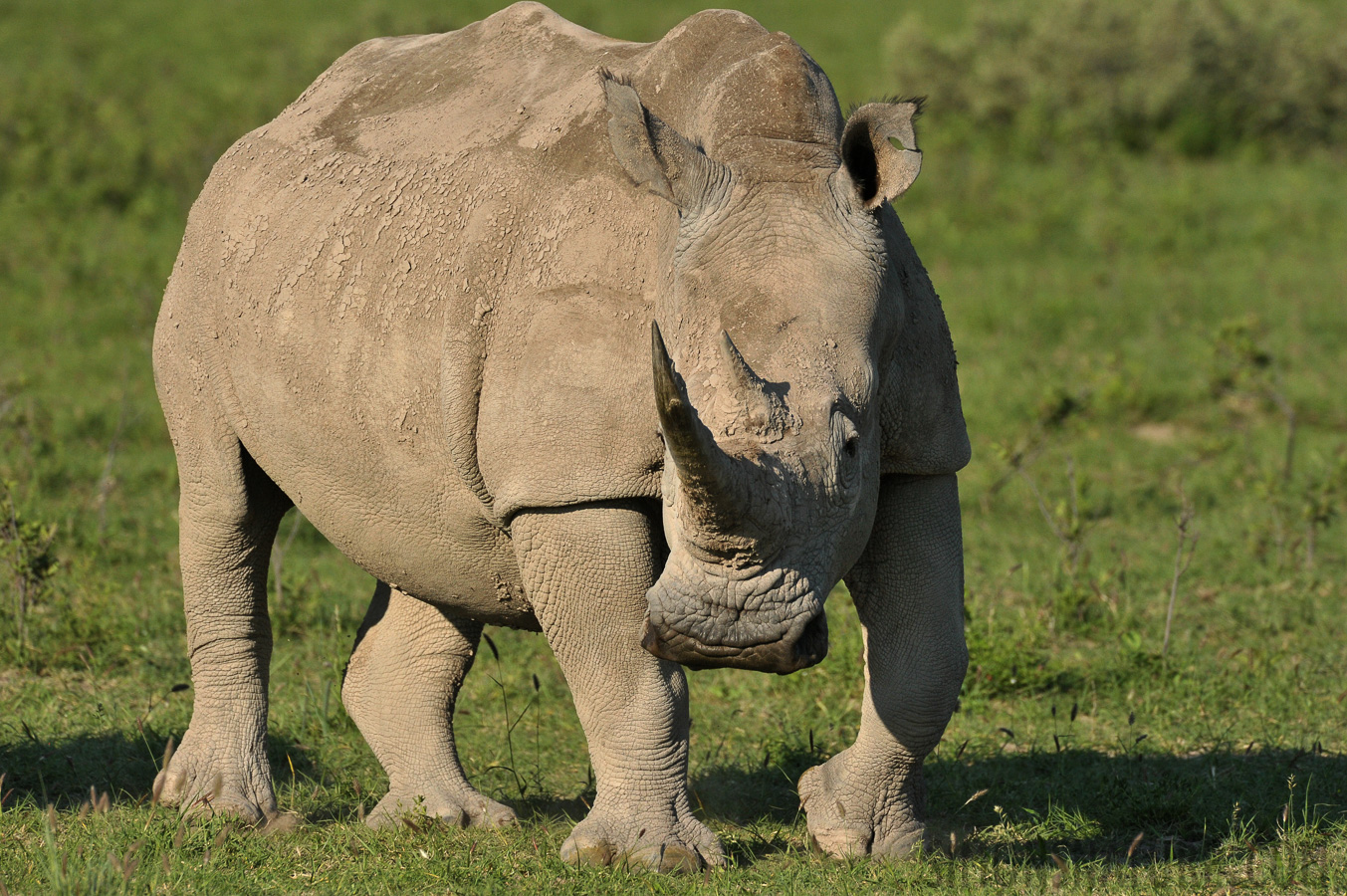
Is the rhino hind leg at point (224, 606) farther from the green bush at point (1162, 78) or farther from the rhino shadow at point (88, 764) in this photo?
the green bush at point (1162, 78)

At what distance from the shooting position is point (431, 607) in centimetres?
553

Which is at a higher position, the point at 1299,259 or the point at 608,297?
the point at 608,297

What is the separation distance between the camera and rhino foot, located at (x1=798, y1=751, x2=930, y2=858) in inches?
181

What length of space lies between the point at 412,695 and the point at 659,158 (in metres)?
2.36

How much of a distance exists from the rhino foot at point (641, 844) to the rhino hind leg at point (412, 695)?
0.91 meters

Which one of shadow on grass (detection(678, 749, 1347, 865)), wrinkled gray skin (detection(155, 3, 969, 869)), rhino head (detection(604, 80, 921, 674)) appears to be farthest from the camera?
shadow on grass (detection(678, 749, 1347, 865))

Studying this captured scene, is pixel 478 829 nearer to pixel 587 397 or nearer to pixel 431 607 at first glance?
pixel 431 607

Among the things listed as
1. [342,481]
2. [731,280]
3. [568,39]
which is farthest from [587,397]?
[568,39]

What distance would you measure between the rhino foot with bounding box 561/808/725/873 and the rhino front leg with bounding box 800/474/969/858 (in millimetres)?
464

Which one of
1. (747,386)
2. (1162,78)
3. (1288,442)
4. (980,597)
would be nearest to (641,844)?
(747,386)

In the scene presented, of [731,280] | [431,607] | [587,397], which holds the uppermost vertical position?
[731,280]

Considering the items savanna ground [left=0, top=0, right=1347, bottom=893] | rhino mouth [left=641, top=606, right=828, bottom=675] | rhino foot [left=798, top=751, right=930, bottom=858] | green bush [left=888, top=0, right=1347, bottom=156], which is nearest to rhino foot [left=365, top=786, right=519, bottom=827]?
savanna ground [left=0, top=0, right=1347, bottom=893]

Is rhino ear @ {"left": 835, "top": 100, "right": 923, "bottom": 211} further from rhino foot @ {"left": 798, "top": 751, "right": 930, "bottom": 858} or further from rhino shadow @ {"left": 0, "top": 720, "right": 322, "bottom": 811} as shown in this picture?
rhino shadow @ {"left": 0, "top": 720, "right": 322, "bottom": 811}

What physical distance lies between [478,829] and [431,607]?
2.67 feet
